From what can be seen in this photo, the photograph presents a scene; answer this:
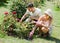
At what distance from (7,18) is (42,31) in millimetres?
1395

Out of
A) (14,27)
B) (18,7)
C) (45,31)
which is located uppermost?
(18,7)

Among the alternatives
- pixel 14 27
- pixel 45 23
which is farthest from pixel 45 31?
pixel 14 27

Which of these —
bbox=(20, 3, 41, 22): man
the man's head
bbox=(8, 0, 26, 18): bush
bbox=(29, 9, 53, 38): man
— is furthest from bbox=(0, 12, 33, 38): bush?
bbox=(8, 0, 26, 18): bush

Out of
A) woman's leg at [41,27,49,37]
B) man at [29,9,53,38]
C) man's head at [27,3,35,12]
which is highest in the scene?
man's head at [27,3,35,12]

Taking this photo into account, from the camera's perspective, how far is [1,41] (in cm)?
857

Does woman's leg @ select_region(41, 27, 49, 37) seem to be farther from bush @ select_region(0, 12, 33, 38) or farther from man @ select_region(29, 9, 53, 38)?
bush @ select_region(0, 12, 33, 38)

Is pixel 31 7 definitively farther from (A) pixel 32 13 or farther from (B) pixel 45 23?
(B) pixel 45 23

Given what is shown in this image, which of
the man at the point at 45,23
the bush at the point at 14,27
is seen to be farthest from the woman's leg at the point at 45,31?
the bush at the point at 14,27

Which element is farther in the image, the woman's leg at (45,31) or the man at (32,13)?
the man at (32,13)

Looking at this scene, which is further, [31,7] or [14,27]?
[31,7]

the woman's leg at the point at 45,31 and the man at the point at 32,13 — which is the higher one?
the man at the point at 32,13

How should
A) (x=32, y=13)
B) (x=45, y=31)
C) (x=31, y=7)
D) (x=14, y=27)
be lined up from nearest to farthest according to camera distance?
(x=45, y=31)
(x=14, y=27)
(x=31, y=7)
(x=32, y=13)

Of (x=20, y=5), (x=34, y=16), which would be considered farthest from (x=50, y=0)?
(x=34, y=16)

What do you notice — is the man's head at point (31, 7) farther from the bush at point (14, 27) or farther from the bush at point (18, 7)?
the bush at point (18, 7)
